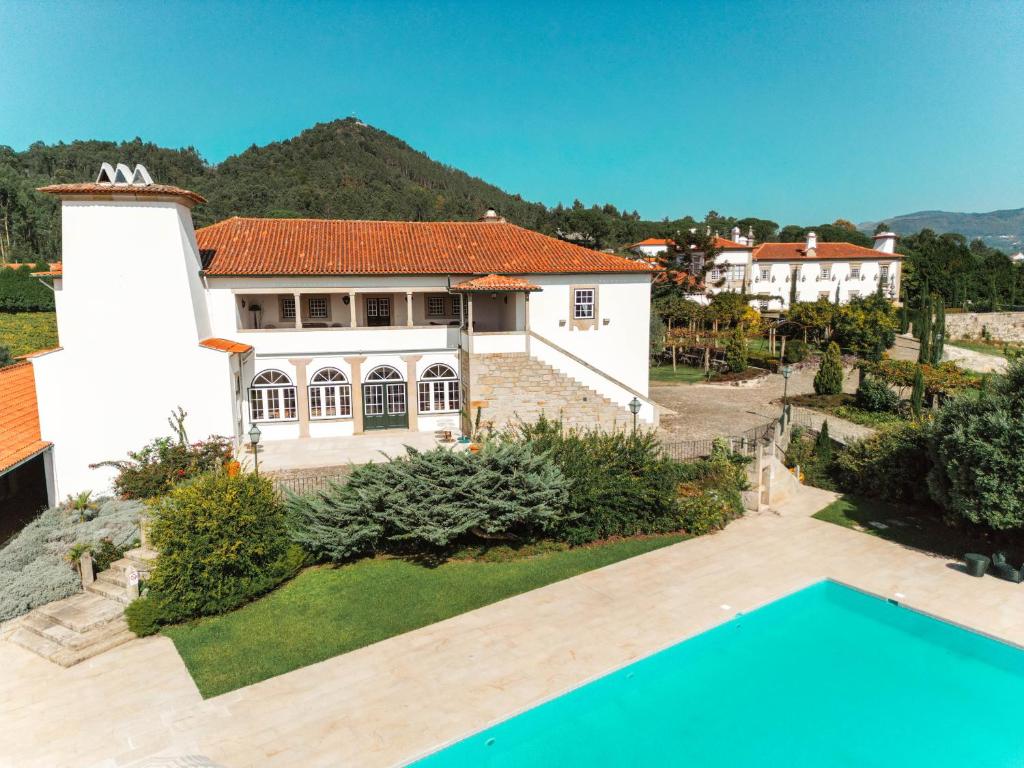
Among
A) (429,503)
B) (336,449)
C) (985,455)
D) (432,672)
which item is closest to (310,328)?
(336,449)

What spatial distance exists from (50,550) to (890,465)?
21.6 m

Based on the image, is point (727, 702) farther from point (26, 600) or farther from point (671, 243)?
point (671, 243)

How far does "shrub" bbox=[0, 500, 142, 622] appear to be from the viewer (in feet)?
43.0

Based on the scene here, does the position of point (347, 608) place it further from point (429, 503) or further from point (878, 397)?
point (878, 397)

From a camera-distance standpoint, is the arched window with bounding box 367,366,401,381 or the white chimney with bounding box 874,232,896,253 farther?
the white chimney with bounding box 874,232,896,253

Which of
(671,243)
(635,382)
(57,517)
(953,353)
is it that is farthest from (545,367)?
(953,353)

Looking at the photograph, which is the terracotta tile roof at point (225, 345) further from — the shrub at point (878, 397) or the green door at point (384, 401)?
the shrub at point (878, 397)

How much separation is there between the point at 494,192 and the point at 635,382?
391ft

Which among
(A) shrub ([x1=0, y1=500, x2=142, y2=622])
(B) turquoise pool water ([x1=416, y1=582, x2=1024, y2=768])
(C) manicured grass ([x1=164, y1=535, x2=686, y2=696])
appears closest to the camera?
(B) turquoise pool water ([x1=416, y1=582, x2=1024, y2=768])

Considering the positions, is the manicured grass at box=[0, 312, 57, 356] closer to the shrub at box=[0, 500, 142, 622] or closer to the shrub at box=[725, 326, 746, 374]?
the shrub at box=[0, 500, 142, 622]

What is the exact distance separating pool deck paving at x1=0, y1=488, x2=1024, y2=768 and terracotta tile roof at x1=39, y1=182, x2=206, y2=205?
42.1 ft

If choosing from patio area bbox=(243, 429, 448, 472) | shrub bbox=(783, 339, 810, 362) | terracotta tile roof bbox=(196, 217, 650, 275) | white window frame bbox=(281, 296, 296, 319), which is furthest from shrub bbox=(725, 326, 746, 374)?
white window frame bbox=(281, 296, 296, 319)

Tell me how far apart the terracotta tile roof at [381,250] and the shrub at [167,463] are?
6.22 metres

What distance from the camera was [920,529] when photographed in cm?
1642
